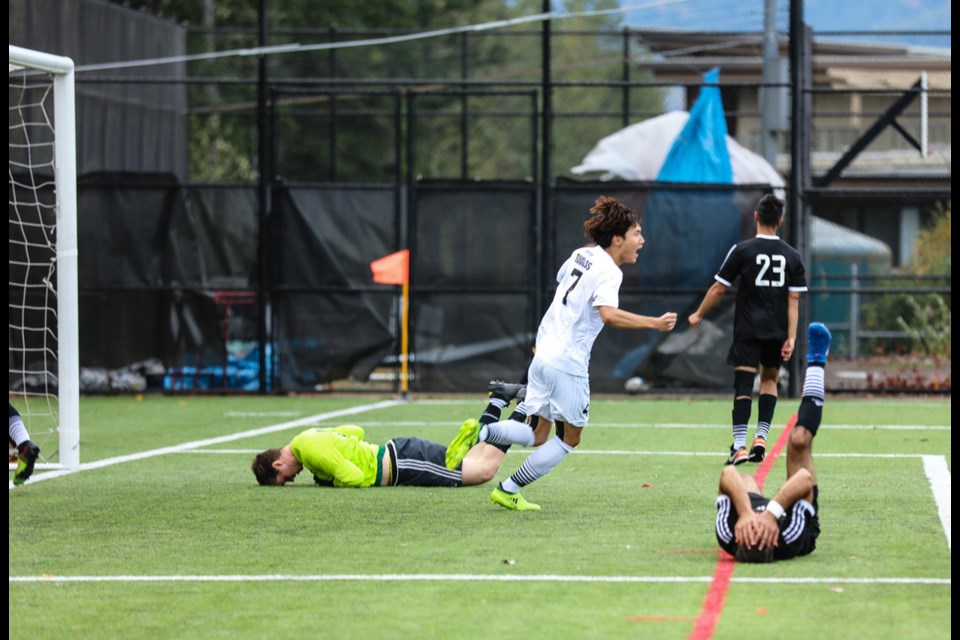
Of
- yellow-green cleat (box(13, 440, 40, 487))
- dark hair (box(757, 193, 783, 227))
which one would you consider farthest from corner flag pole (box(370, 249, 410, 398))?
yellow-green cleat (box(13, 440, 40, 487))

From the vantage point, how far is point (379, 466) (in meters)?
9.90

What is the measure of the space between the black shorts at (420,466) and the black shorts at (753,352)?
2869 mm

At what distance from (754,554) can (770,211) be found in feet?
16.0

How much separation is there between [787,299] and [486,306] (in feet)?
23.3

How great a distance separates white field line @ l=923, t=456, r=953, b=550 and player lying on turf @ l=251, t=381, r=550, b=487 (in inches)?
111

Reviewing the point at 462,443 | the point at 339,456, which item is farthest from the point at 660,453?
the point at 339,456

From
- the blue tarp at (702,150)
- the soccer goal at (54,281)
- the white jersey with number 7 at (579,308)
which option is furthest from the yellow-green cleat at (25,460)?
the blue tarp at (702,150)

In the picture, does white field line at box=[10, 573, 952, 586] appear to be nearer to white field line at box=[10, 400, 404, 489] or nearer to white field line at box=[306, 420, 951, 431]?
white field line at box=[10, 400, 404, 489]

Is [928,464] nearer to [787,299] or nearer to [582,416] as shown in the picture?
[787,299]

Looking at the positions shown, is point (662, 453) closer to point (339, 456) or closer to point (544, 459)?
point (339, 456)

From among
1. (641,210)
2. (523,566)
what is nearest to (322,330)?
(641,210)

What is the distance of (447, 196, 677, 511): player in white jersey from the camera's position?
27.9 ft

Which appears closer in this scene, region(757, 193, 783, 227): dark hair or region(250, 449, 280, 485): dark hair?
region(250, 449, 280, 485): dark hair

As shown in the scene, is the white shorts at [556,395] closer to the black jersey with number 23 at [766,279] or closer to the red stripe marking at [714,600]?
the red stripe marking at [714,600]
